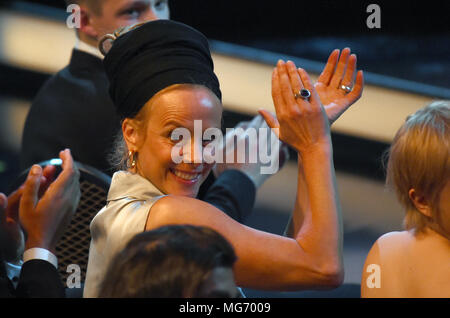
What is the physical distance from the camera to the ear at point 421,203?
1430 mm

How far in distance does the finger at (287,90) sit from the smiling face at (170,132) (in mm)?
124

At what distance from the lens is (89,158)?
84.4 inches

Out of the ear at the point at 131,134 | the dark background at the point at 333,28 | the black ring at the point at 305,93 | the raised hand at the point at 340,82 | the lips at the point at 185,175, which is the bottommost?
the lips at the point at 185,175

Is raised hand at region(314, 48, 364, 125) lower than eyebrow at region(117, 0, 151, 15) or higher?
lower

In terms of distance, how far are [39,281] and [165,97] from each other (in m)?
0.44

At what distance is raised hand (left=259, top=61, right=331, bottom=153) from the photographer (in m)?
1.34

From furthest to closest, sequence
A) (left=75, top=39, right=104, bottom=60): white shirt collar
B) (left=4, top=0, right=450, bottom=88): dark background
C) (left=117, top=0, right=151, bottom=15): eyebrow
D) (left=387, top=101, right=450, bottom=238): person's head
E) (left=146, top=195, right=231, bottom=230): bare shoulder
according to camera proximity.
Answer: (left=4, top=0, right=450, bottom=88): dark background, (left=75, top=39, right=104, bottom=60): white shirt collar, (left=117, top=0, right=151, bottom=15): eyebrow, (left=387, top=101, right=450, bottom=238): person's head, (left=146, top=195, right=231, bottom=230): bare shoulder

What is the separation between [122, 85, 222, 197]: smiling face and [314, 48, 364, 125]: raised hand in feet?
0.81

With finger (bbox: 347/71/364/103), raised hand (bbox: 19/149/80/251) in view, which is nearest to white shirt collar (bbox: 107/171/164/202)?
raised hand (bbox: 19/149/80/251)

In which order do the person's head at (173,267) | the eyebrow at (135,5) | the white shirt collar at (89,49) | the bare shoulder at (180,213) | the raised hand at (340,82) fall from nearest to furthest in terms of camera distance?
1. the person's head at (173,267)
2. the bare shoulder at (180,213)
3. the raised hand at (340,82)
4. the eyebrow at (135,5)
5. the white shirt collar at (89,49)

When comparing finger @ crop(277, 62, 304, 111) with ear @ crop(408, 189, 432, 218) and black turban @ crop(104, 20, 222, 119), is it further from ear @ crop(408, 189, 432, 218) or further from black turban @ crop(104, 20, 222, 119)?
ear @ crop(408, 189, 432, 218)

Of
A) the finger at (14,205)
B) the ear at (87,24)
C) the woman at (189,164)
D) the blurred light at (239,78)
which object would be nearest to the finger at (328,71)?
the woman at (189,164)

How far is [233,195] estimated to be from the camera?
71.9 inches

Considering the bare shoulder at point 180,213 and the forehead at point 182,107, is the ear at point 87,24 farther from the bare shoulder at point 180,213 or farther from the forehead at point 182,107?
the bare shoulder at point 180,213
